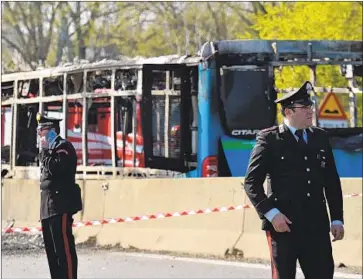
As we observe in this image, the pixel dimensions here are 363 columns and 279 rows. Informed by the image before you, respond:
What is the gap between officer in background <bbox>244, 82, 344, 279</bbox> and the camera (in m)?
5.68

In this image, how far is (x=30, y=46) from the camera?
39406 mm

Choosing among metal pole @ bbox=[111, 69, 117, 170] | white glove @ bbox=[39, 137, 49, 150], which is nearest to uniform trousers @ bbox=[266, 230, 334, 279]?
white glove @ bbox=[39, 137, 49, 150]

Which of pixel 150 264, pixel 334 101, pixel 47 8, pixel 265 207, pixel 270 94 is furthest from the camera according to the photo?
pixel 47 8

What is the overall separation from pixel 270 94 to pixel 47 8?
26.3m

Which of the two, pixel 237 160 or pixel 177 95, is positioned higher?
pixel 177 95

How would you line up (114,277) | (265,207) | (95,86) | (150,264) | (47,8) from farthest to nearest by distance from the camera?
(47,8), (95,86), (150,264), (114,277), (265,207)

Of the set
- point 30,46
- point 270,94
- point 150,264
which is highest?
point 30,46

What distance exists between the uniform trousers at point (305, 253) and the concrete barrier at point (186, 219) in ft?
14.0

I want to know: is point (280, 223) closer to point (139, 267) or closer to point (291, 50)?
point (139, 267)

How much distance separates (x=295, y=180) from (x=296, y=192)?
0.08m

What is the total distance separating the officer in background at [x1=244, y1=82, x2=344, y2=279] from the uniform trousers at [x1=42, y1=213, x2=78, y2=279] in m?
2.53

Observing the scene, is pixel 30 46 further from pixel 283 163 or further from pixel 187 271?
pixel 283 163

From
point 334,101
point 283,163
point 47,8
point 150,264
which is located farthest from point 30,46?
point 283,163

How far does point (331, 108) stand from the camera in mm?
16484
